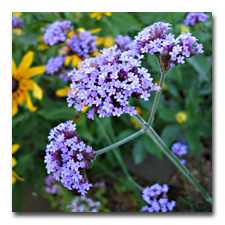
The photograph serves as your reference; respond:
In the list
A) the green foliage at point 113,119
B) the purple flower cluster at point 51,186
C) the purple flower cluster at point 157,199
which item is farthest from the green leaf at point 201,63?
the purple flower cluster at point 51,186

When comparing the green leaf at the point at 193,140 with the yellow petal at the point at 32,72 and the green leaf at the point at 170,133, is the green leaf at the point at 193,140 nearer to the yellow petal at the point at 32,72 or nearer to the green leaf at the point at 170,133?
the green leaf at the point at 170,133

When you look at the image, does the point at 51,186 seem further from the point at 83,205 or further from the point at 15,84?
the point at 15,84

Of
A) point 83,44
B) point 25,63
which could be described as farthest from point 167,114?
point 25,63

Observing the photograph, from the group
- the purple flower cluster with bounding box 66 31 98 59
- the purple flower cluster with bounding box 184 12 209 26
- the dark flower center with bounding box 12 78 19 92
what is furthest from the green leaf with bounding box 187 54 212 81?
the dark flower center with bounding box 12 78 19 92

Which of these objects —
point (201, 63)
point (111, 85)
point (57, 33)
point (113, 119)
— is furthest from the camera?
point (113, 119)
